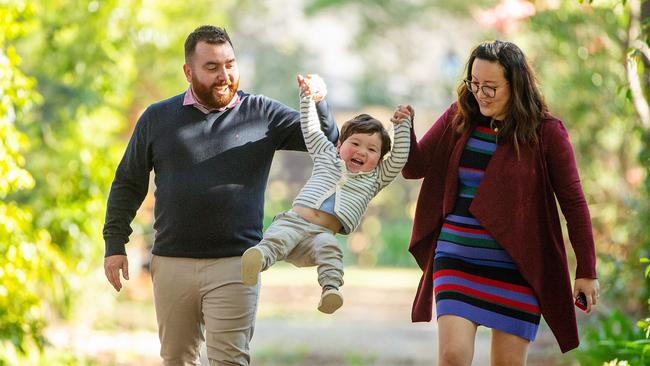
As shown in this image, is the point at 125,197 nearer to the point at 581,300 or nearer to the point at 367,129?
the point at 367,129

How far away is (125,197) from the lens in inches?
207

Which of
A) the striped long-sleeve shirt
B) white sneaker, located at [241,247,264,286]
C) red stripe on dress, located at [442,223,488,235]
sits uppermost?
the striped long-sleeve shirt

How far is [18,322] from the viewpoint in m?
7.77

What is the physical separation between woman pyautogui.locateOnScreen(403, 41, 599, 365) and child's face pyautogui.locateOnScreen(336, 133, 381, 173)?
1.01 ft

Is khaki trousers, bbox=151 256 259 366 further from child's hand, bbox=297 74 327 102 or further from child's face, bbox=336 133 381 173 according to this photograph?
child's hand, bbox=297 74 327 102

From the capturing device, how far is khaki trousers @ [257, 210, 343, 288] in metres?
4.71

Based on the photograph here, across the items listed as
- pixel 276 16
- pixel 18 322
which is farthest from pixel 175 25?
pixel 276 16

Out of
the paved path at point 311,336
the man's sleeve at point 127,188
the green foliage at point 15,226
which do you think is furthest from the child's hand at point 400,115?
the paved path at point 311,336

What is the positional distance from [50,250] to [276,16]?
2100cm

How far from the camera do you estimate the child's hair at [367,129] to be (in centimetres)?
487

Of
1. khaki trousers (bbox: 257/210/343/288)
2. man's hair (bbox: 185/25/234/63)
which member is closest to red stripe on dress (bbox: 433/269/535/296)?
khaki trousers (bbox: 257/210/343/288)

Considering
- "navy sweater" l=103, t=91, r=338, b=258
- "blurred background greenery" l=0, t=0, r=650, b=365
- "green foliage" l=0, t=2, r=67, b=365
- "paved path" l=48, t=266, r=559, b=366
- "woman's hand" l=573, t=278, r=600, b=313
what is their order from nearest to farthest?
"woman's hand" l=573, t=278, r=600, b=313 < "navy sweater" l=103, t=91, r=338, b=258 < "green foliage" l=0, t=2, r=67, b=365 < "blurred background greenery" l=0, t=0, r=650, b=365 < "paved path" l=48, t=266, r=559, b=366

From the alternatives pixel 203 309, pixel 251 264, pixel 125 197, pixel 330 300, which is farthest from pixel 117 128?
pixel 330 300

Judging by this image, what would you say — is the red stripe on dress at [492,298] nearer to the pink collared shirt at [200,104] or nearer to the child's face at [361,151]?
the child's face at [361,151]
